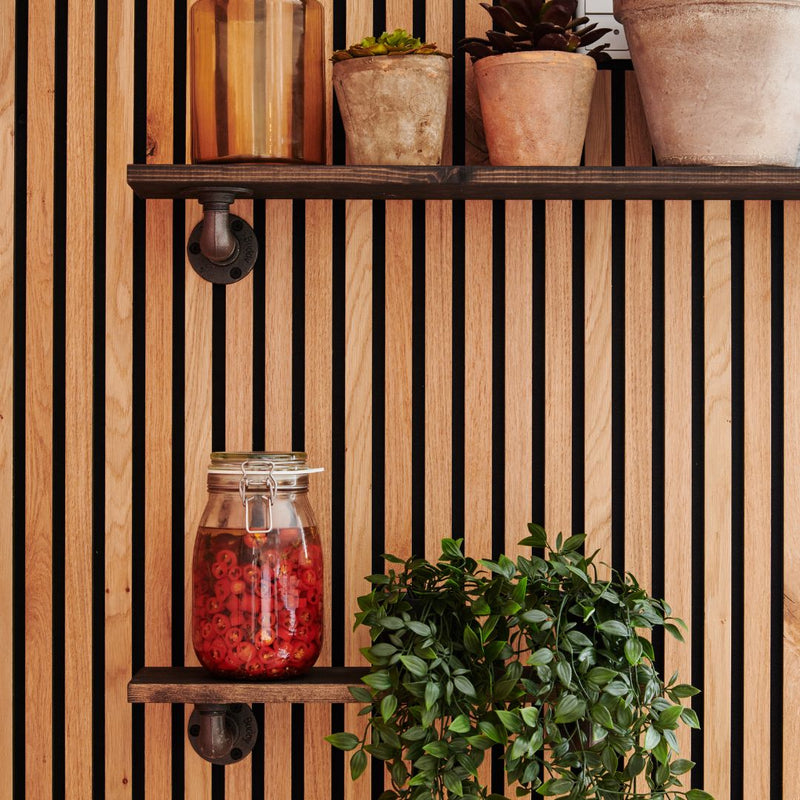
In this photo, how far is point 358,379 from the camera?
1363 mm

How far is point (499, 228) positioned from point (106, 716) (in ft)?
2.90

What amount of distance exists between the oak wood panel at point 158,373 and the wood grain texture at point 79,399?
0.27ft

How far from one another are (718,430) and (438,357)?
411 millimetres

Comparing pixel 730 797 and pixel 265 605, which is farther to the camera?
pixel 730 797

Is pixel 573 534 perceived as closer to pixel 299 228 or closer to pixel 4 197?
pixel 299 228

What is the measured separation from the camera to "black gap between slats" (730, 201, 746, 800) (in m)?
1.36

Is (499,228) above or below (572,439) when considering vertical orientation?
above

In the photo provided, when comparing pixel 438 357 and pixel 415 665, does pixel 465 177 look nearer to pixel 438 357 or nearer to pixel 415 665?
pixel 438 357

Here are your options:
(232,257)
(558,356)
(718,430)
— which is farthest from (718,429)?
(232,257)

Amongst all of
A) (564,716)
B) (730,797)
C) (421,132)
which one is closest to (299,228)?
(421,132)

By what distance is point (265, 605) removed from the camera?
1.16 m

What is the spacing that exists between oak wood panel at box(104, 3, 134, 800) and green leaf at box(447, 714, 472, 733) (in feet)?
1.66

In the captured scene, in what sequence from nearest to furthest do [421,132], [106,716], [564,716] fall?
1. [564,716]
2. [421,132]
3. [106,716]

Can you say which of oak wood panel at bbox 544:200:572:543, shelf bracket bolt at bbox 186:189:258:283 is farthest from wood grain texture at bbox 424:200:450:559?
shelf bracket bolt at bbox 186:189:258:283
